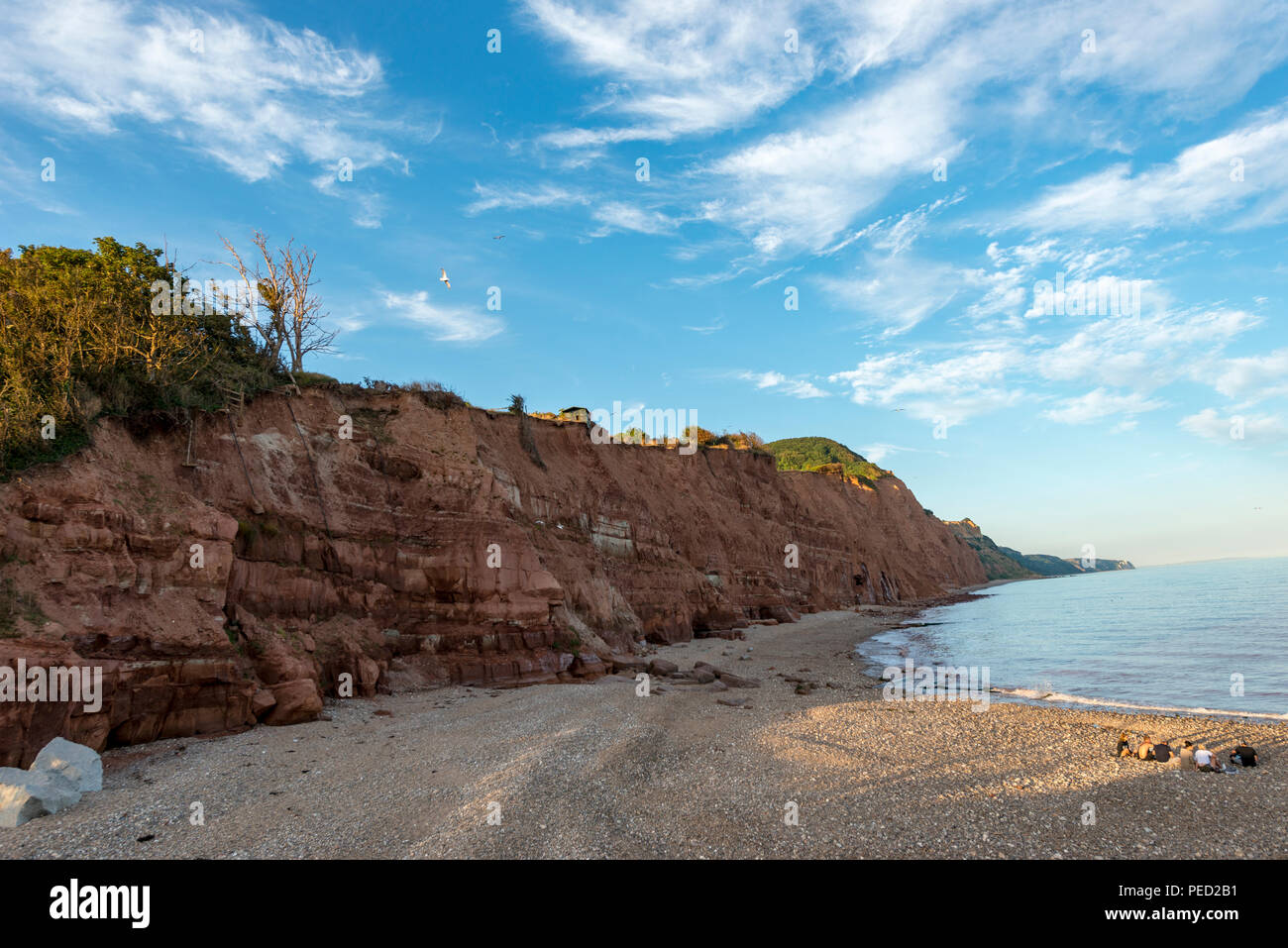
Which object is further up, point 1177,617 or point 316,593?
point 316,593

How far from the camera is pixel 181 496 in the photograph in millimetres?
11586

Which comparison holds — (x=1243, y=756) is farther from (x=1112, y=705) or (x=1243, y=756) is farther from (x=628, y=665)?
(x=628, y=665)

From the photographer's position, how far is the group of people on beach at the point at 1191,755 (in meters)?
8.52

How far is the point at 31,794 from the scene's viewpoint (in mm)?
6609

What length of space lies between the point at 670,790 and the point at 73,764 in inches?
291

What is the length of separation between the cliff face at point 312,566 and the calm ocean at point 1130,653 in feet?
39.8

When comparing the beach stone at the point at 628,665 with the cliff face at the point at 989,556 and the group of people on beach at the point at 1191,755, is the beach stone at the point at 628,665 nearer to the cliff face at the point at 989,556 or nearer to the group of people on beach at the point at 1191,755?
the group of people on beach at the point at 1191,755

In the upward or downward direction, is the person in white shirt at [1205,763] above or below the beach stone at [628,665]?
above

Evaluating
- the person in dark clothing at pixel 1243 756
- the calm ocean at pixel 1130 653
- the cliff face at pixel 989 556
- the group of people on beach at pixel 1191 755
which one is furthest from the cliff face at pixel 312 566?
the cliff face at pixel 989 556

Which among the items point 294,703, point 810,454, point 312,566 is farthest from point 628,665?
point 810,454

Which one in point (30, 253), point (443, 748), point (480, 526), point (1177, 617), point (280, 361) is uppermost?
point (30, 253)

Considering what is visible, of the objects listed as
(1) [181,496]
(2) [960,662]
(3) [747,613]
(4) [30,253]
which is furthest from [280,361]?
(3) [747,613]
